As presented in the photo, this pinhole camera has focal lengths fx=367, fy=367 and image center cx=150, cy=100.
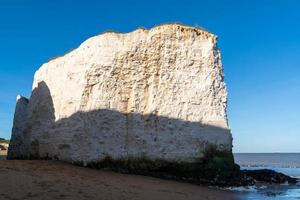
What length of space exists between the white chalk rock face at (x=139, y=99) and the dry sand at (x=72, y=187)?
2.48m

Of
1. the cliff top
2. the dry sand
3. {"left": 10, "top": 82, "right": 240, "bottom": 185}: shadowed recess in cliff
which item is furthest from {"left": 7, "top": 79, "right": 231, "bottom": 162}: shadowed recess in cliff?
the cliff top

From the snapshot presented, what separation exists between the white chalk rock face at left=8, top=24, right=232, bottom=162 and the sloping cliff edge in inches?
1.7

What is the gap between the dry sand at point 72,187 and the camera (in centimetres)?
873

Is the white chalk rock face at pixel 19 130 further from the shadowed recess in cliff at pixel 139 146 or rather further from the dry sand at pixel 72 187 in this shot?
the dry sand at pixel 72 187

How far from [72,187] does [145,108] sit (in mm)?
6967

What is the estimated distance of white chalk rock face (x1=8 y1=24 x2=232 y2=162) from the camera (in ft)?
51.2

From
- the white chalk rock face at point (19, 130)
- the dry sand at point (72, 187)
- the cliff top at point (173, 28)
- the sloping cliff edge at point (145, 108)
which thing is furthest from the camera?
the white chalk rock face at point (19, 130)

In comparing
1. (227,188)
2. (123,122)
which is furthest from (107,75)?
(227,188)

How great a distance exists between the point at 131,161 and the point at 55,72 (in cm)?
641

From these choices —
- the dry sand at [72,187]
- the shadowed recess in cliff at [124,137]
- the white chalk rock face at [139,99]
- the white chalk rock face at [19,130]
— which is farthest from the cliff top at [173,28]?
the dry sand at [72,187]

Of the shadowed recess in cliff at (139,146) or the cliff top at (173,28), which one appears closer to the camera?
the shadowed recess in cliff at (139,146)

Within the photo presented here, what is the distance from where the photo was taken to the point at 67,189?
9.52m

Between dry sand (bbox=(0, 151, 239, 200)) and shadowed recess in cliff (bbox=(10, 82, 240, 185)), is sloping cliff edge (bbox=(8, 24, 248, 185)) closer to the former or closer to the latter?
shadowed recess in cliff (bbox=(10, 82, 240, 185))

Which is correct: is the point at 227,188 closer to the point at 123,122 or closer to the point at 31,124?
the point at 123,122
